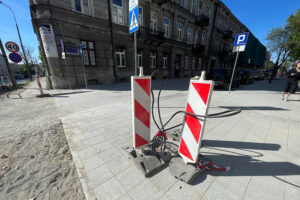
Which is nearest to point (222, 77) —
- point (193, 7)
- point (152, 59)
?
point (152, 59)

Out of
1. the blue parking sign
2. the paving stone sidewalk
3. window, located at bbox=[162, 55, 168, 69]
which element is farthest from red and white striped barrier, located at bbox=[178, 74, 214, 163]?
window, located at bbox=[162, 55, 168, 69]

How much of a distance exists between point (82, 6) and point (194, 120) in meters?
11.8

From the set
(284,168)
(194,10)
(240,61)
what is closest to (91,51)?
(284,168)

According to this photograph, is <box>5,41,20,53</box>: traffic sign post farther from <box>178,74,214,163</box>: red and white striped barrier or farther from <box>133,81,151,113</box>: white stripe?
<box>178,74,214,163</box>: red and white striped barrier

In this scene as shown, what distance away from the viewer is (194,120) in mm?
1397

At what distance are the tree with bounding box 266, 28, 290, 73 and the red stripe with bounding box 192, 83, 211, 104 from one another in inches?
1455

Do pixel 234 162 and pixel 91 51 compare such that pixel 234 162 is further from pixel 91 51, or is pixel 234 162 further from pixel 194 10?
pixel 194 10

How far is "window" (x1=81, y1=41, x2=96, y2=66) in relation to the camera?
9.20 metres

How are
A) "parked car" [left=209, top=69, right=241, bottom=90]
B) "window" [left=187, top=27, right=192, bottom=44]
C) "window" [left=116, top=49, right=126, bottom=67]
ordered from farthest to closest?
"window" [left=187, top=27, right=192, bottom=44] < "window" [left=116, top=49, right=126, bottom=67] < "parked car" [left=209, top=69, right=241, bottom=90]

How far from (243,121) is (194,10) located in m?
19.5

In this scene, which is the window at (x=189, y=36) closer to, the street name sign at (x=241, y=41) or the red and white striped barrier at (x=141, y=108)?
the street name sign at (x=241, y=41)

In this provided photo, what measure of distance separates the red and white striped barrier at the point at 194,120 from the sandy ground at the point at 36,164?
4.66 ft

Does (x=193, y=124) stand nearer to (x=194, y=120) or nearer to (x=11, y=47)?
(x=194, y=120)

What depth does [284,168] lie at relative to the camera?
5.50ft
